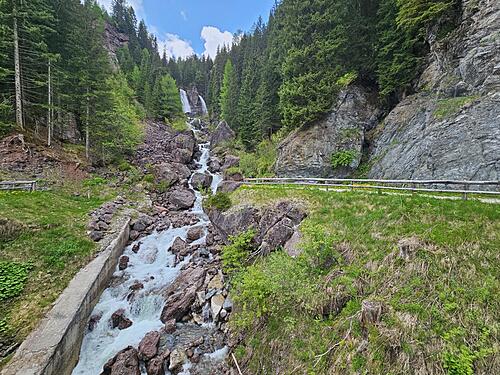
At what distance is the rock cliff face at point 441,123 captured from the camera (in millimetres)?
11250

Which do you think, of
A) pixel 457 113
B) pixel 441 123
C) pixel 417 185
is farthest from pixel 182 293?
pixel 457 113

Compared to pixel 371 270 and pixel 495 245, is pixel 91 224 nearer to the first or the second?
pixel 371 270

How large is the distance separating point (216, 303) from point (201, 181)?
1946 cm

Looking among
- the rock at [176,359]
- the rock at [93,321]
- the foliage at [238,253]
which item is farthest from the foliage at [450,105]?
the rock at [93,321]

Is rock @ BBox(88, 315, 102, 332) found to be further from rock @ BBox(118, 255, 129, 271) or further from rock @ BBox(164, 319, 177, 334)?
rock @ BBox(118, 255, 129, 271)

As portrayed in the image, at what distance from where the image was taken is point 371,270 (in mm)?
6461

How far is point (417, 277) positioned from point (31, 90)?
30.0m

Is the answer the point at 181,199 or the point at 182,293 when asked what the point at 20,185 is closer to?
the point at 181,199

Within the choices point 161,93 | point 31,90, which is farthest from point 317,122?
point 161,93

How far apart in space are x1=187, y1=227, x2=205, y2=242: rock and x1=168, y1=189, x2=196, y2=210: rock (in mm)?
6037

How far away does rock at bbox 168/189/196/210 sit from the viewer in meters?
22.4

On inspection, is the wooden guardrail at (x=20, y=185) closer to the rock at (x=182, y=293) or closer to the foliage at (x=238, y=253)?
the rock at (x=182, y=293)

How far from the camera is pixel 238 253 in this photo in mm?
10773

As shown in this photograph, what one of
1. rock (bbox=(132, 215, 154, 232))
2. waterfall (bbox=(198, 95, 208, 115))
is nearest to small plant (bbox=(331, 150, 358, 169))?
rock (bbox=(132, 215, 154, 232))
